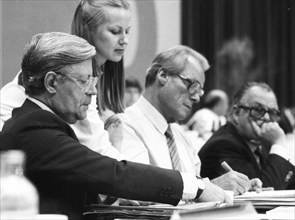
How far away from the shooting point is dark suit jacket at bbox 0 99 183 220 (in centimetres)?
171

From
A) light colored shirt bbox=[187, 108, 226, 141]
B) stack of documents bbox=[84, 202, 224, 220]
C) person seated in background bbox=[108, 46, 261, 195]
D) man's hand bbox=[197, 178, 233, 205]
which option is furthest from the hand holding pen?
light colored shirt bbox=[187, 108, 226, 141]

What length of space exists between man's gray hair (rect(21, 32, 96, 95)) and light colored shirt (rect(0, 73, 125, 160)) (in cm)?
45

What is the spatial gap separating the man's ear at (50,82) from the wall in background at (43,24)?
0.82m

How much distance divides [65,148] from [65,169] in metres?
0.05

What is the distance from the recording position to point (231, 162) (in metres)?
3.20

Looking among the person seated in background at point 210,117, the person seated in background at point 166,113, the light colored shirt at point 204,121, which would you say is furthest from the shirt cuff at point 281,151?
the light colored shirt at point 204,121

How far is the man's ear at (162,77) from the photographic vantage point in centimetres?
292

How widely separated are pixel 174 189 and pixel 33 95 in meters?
0.45

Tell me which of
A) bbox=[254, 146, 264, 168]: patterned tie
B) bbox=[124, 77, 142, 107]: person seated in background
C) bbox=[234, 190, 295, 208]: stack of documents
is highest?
bbox=[234, 190, 295, 208]: stack of documents

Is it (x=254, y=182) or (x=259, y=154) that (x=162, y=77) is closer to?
(x=254, y=182)

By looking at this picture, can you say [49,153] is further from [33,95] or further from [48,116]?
[33,95]

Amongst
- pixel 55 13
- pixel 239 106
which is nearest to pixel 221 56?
pixel 239 106

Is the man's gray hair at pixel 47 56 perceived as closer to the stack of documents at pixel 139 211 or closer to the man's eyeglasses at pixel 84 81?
the man's eyeglasses at pixel 84 81

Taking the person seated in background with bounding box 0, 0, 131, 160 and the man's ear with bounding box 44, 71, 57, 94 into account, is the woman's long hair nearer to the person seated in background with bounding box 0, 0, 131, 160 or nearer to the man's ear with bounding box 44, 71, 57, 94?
the person seated in background with bounding box 0, 0, 131, 160
